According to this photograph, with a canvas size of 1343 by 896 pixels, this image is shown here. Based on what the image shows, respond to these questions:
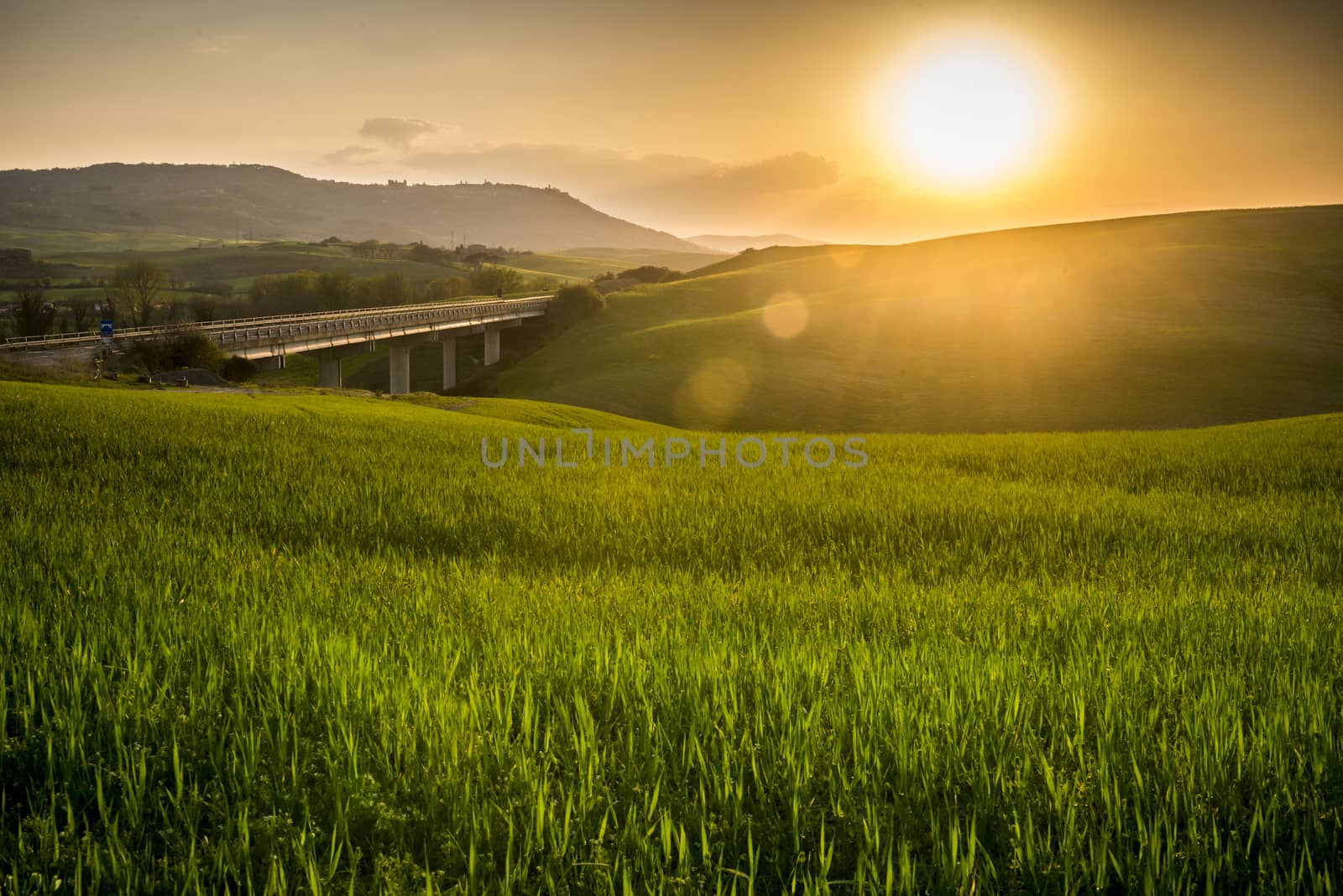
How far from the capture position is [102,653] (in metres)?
4.46

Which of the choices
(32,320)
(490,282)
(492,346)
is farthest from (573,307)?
(32,320)

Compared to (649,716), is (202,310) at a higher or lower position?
higher

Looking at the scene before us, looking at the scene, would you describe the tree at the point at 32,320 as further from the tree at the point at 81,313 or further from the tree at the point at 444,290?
the tree at the point at 444,290

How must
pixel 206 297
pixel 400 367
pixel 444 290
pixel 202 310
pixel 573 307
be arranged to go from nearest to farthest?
pixel 400 367, pixel 573 307, pixel 202 310, pixel 206 297, pixel 444 290

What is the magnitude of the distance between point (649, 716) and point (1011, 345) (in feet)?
250

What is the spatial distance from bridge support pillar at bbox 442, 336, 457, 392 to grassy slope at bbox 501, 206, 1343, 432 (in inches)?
539

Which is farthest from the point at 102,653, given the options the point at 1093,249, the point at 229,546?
the point at 1093,249

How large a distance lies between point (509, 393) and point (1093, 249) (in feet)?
289

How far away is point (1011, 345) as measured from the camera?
7206 centimetres

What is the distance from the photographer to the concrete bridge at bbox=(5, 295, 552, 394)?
6084 centimetres

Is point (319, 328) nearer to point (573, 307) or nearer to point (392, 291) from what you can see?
point (573, 307)

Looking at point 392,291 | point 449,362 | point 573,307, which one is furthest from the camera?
point 392,291

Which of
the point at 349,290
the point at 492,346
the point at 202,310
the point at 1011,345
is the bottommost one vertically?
the point at 492,346

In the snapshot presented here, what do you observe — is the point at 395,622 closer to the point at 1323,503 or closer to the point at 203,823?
the point at 203,823
